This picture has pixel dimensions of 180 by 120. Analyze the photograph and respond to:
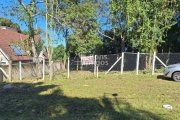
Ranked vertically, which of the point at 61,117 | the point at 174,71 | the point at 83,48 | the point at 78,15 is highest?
the point at 78,15

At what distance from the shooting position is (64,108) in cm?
571

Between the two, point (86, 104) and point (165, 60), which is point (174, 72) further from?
point (86, 104)

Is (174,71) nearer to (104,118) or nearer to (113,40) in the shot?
(104,118)

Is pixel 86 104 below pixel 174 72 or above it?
below

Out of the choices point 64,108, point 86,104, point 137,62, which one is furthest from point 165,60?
point 64,108

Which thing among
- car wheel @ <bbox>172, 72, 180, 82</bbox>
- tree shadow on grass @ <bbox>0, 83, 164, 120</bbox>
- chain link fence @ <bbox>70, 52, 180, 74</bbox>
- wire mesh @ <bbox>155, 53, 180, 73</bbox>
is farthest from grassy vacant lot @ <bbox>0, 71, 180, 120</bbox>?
wire mesh @ <bbox>155, 53, 180, 73</bbox>

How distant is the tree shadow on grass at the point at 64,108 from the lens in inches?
198

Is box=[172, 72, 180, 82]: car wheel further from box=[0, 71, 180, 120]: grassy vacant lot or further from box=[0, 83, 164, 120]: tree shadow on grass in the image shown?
box=[0, 83, 164, 120]: tree shadow on grass

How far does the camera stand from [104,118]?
485cm

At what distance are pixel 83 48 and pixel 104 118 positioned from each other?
57.2 ft

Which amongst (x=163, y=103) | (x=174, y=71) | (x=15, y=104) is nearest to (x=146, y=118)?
(x=163, y=103)

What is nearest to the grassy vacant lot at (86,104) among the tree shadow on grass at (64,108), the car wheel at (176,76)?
the tree shadow on grass at (64,108)

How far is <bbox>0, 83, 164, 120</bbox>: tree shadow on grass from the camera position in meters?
5.04

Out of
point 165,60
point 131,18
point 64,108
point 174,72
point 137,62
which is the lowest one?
point 64,108
